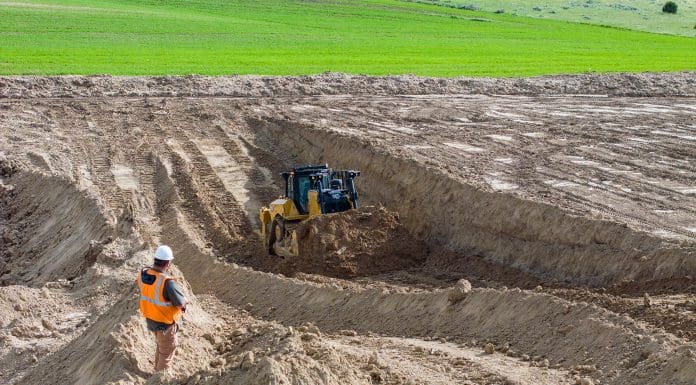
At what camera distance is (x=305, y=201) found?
19094mm

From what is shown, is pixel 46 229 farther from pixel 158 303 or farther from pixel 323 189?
pixel 158 303

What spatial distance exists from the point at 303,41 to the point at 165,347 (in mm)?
41836

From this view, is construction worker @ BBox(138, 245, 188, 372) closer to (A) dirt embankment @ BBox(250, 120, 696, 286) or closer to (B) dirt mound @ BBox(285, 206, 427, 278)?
(B) dirt mound @ BBox(285, 206, 427, 278)

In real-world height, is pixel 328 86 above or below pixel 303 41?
above

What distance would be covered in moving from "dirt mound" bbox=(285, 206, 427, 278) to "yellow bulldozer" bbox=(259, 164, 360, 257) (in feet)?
1.66

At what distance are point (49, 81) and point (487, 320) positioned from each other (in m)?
24.7

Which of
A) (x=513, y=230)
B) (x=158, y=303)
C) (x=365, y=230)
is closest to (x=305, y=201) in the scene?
(x=365, y=230)

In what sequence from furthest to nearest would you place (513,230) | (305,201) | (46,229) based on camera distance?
(46,229) < (305,201) < (513,230)

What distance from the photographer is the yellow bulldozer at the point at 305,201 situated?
18703 mm

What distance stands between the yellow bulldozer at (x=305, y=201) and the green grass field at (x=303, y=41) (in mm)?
20109

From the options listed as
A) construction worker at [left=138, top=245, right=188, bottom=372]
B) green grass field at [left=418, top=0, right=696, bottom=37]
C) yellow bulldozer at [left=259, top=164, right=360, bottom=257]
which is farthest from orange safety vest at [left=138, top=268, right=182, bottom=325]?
green grass field at [left=418, top=0, right=696, bottom=37]

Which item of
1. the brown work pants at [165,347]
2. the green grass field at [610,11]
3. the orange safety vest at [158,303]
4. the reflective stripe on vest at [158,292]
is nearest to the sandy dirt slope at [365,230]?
the brown work pants at [165,347]

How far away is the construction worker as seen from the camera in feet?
36.0

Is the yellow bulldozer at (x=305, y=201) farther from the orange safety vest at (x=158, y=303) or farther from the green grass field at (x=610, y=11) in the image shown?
the green grass field at (x=610, y=11)
